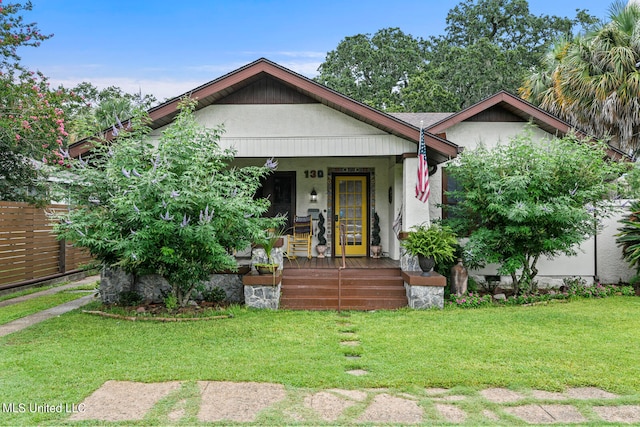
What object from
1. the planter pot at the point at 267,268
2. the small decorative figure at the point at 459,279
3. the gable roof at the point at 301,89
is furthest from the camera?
the small decorative figure at the point at 459,279

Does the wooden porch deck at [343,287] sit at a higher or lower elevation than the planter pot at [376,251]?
lower

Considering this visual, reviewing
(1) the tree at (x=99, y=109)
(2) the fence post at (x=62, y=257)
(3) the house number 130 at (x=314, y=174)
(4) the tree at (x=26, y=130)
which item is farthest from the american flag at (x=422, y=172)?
(2) the fence post at (x=62, y=257)

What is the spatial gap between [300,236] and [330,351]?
5.62 m

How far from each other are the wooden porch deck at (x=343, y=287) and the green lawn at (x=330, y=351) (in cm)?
54

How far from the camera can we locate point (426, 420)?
344 centimetres

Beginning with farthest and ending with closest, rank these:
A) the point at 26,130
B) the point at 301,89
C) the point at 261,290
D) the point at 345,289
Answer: the point at 26,130 < the point at 301,89 < the point at 345,289 < the point at 261,290

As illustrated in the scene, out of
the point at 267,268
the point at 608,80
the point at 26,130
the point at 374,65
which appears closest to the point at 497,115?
the point at 608,80

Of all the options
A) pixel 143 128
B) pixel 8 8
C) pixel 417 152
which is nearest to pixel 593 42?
pixel 417 152

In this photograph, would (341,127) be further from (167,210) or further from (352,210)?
(167,210)

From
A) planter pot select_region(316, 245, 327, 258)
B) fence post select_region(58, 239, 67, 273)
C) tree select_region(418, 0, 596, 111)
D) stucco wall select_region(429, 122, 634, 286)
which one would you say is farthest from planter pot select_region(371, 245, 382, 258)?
tree select_region(418, 0, 596, 111)

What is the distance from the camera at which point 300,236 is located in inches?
420

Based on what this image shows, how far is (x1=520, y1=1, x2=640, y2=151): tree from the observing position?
1074 centimetres

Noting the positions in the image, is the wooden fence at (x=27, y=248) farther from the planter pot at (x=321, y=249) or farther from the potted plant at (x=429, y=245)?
the potted plant at (x=429, y=245)

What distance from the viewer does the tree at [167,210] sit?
6449 millimetres
